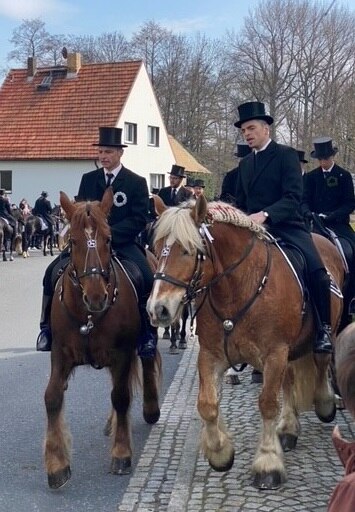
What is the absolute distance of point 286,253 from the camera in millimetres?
6000

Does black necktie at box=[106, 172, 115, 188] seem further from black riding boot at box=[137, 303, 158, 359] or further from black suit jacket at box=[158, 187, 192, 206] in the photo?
black suit jacket at box=[158, 187, 192, 206]

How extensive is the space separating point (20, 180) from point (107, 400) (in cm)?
3308

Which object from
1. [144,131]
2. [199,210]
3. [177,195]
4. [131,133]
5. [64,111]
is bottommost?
[177,195]

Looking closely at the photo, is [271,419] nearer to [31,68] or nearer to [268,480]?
[268,480]

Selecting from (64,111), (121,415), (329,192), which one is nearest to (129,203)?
(121,415)

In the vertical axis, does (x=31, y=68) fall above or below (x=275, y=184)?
above

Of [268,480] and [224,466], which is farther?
[224,466]

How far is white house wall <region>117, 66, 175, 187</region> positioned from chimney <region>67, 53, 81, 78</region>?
11.3ft

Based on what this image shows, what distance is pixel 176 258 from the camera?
5.08 m

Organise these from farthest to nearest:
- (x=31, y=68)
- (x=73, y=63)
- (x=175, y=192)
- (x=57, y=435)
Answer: (x=31, y=68) < (x=73, y=63) < (x=175, y=192) < (x=57, y=435)

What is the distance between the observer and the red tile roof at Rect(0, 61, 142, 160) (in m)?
38.8

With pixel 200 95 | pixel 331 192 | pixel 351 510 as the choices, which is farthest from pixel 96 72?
pixel 351 510

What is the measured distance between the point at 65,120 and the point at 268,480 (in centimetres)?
3613

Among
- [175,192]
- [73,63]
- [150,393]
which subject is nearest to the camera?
[150,393]
